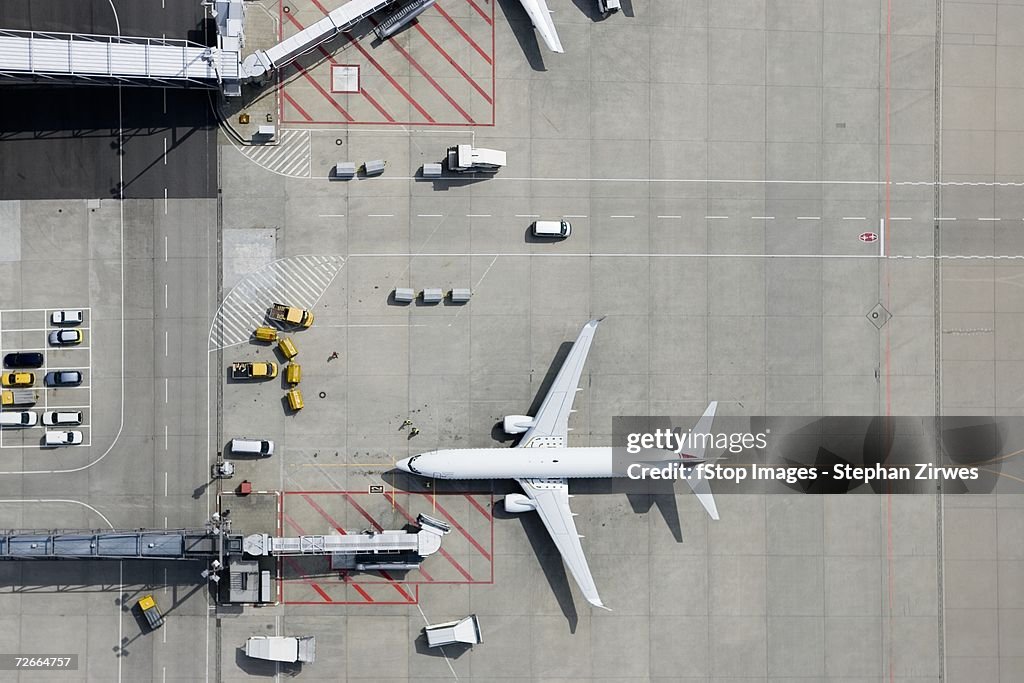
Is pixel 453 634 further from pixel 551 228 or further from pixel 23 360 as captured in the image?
pixel 23 360

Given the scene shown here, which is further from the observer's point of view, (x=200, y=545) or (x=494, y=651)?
(x=494, y=651)

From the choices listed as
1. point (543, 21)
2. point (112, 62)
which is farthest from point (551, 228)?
point (112, 62)

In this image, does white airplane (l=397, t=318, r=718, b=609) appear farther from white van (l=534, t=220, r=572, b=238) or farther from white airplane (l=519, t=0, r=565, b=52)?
white airplane (l=519, t=0, r=565, b=52)

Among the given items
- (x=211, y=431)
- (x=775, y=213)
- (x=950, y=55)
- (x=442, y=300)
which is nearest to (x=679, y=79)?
(x=775, y=213)

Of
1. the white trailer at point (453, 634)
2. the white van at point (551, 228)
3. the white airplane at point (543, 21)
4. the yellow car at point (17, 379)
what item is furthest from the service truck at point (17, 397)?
the white airplane at point (543, 21)

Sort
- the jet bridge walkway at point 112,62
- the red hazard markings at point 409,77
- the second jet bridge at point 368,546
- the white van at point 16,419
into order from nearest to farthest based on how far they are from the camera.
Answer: the jet bridge walkway at point 112,62 → the second jet bridge at point 368,546 → the white van at point 16,419 → the red hazard markings at point 409,77

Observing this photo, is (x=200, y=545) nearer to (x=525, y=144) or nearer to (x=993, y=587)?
(x=525, y=144)

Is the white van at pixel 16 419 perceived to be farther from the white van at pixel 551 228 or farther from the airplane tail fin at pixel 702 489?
the airplane tail fin at pixel 702 489
